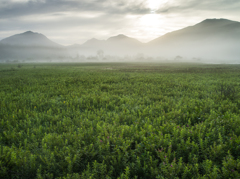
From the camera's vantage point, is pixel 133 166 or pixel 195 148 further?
pixel 195 148

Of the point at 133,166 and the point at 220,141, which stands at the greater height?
the point at 220,141

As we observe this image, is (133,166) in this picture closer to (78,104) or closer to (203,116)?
(203,116)

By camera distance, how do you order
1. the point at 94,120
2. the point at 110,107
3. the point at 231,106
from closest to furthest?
the point at 94,120 < the point at 231,106 < the point at 110,107

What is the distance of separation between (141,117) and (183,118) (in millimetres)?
1765

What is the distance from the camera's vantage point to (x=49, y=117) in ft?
20.0

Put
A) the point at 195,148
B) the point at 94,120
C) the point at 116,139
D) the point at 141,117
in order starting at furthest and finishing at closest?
the point at 141,117
the point at 94,120
the point at 116,139
the point at 195,148

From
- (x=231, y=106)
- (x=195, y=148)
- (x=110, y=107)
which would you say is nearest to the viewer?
(x=195, y=148)

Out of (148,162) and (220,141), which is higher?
(220,141)

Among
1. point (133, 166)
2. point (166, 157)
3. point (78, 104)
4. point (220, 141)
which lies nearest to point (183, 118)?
point (220, 141)

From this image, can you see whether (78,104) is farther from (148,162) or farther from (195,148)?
(195,148)

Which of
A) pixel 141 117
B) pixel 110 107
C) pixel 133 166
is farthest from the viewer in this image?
pixel 110 107

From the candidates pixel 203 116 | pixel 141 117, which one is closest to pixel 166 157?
pixel 141 117

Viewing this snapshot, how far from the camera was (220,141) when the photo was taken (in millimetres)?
3771

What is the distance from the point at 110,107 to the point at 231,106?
246 inches
